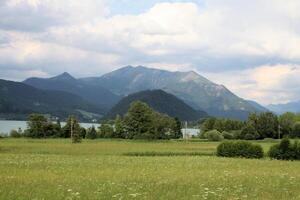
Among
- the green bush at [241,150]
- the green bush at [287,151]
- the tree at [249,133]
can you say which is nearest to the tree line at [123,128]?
the tree at [249,133]

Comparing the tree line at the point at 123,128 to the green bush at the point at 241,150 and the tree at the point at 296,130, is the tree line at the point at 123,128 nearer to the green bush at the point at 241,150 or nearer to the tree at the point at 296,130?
the tree at the point at 296,130

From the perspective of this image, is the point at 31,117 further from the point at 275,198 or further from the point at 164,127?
the point at 275,198

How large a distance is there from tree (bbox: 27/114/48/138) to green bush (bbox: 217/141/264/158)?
102 m

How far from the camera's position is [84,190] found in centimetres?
2077

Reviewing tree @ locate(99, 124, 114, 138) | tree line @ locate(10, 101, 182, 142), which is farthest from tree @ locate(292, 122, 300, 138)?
tree @ locate(99, 124, 114, 138)

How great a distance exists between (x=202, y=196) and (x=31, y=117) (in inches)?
5835

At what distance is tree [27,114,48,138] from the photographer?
524 ft

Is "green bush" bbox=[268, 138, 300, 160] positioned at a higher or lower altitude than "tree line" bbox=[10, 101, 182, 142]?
lower

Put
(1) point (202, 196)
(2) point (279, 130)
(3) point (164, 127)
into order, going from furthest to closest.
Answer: (2) point (279, 130), (3) point (164, 127), (1) point (202, 196)

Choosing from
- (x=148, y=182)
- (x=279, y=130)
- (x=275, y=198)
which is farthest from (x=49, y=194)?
(x=279, y=130)

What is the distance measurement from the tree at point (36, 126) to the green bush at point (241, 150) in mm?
101620

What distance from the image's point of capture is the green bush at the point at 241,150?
67.4 m

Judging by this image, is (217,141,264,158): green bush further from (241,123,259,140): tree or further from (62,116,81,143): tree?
(241,123,259,140): tree

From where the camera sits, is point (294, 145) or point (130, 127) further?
point (130, 127)
